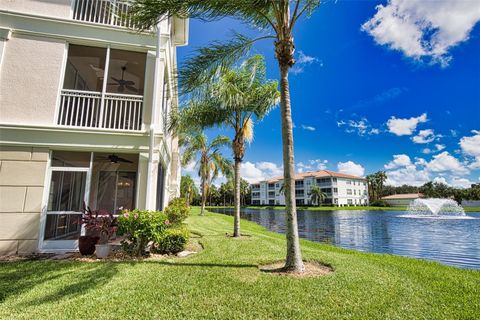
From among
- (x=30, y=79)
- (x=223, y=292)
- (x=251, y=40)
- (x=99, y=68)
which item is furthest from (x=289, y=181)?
(x=99, y=68)

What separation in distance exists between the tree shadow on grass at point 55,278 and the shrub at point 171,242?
1468 mm

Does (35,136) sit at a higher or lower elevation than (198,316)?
higher

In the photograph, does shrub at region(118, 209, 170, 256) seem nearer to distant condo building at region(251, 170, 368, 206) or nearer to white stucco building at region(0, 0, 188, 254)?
white stucco building at region(0, 0, 188, 254)

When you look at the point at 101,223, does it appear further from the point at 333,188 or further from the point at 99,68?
the point at 333,188

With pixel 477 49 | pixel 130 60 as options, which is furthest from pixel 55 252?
pixel 477 49

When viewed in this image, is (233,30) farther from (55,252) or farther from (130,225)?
(55,252)

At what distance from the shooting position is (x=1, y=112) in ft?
22.8

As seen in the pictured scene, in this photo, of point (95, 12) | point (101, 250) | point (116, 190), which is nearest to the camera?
point (101, 250)

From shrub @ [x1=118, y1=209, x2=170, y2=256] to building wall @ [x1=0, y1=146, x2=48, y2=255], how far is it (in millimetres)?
2732

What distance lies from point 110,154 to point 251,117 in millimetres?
6085

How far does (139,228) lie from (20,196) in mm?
3670

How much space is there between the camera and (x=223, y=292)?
4254 millimetres

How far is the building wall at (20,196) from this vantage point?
21.9ft

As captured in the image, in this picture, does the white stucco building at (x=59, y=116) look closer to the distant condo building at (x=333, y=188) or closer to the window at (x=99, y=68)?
the window at (x=99, y=68)
